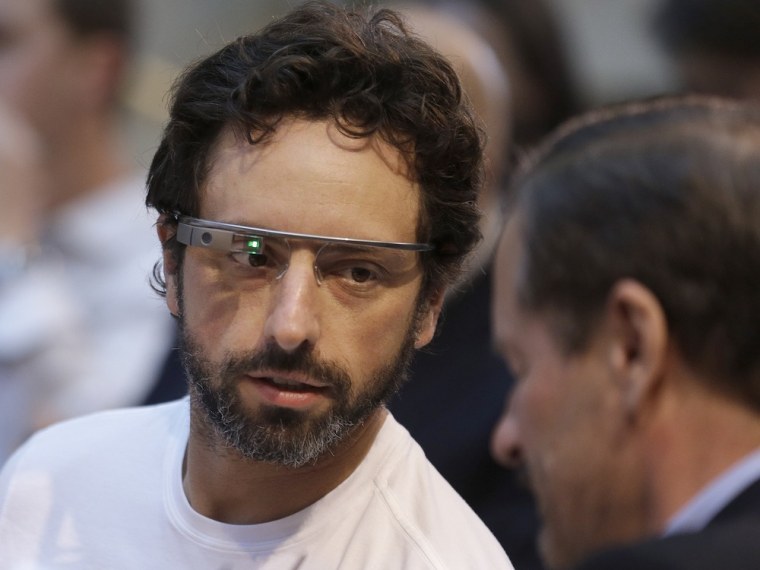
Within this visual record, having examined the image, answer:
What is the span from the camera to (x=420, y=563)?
2.61m

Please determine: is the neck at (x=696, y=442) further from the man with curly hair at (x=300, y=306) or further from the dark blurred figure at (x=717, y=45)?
the dark blurred figure at (x=717, y=45)

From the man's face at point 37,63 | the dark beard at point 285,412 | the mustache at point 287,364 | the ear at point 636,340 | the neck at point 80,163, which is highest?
the ear at point 636,340

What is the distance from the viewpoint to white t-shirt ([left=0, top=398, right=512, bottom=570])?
8.82 ft

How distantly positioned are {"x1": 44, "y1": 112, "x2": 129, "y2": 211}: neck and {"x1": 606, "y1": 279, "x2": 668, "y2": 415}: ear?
380 centimetres

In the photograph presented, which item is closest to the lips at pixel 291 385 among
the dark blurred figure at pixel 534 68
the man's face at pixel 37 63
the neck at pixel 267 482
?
the neck at pixel 267 482

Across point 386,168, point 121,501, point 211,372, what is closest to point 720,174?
point 386,168

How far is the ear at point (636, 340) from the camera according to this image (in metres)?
2.06

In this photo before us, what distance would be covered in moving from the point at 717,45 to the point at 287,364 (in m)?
2.75

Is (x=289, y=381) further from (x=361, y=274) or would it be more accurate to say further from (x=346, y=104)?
(x=346, y=104)

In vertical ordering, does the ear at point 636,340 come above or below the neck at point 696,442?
above

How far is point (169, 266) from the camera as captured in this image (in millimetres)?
3031

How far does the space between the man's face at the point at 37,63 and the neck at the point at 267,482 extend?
9.92ft

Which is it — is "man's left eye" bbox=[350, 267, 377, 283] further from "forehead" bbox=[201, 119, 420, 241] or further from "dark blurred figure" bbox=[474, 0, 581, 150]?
"dark blurred figure" bbox=[474, 0, 581, 150]

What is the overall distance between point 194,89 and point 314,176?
468 mm
